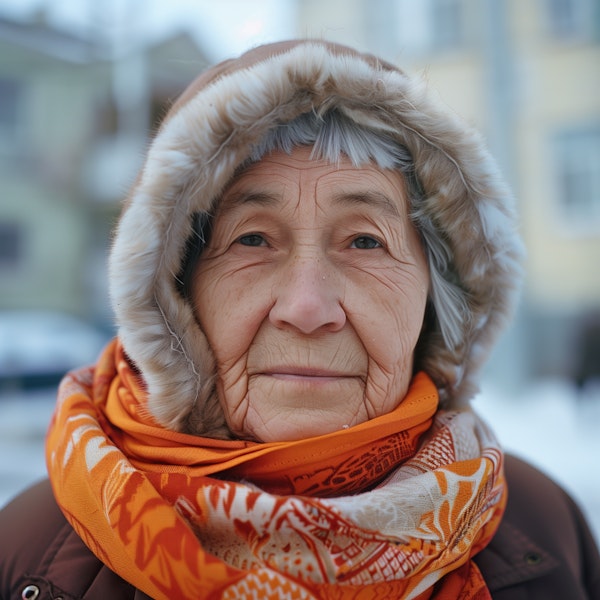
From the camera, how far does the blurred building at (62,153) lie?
48.6 feet

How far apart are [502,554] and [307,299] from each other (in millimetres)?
793

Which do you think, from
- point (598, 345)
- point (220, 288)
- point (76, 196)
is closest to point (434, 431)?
point (220, 288)

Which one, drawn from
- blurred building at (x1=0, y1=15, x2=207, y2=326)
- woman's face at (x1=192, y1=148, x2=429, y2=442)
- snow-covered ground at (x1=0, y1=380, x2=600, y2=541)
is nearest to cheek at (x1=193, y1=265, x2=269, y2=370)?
woman's face at (x1=192, y1=148, x2=429, y2=442)

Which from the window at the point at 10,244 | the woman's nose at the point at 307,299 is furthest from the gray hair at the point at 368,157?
the window at the point at 10,244

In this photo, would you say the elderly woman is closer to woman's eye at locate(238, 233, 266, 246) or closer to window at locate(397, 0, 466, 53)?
woman's eye at locate(238, 233, 266, 246)

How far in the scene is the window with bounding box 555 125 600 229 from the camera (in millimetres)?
11156

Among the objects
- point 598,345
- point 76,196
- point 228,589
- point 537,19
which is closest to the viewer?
point 228,589

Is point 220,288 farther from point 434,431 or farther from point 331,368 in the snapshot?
point 434,431

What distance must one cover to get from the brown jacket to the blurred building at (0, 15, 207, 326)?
13384 millimetres

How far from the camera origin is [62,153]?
52.7 ft

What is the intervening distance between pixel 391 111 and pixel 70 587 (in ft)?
4.03

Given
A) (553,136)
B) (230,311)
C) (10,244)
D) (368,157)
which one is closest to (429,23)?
(553,136)

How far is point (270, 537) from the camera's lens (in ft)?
3.83

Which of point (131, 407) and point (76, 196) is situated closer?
point (131, 407)
